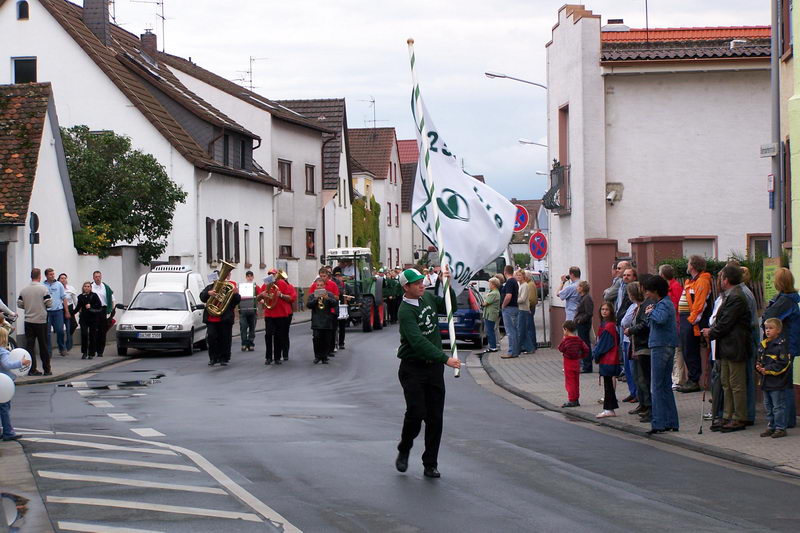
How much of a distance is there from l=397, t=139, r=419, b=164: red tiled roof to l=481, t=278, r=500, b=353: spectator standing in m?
70.5

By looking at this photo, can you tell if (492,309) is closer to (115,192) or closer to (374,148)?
(115,192)

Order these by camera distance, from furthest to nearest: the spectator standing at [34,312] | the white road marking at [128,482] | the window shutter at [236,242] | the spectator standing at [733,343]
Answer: the window shutter at [236,242], the spectator standing at [34,312], the spectator standing at [733,343], the white road marking at [128,482]

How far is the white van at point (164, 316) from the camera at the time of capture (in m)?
26.2

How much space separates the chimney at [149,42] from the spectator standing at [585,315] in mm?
33824

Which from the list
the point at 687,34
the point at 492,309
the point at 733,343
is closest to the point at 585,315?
the point at 733,343

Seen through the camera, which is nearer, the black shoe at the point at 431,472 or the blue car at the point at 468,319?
the black shoe at the point at 431,472

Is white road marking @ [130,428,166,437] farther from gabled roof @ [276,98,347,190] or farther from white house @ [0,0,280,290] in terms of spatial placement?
gabled roof @ [276,98,347,190]

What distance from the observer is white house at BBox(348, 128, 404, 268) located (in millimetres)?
75938

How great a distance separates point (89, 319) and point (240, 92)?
31.0 metres

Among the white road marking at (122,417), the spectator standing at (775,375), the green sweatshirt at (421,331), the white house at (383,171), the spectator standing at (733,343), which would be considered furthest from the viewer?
the white house at (383,171)

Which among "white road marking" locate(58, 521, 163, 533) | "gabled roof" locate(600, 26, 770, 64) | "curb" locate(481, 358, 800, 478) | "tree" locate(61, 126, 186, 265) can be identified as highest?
"gabled roof" locate(600, 26, 770, 64)

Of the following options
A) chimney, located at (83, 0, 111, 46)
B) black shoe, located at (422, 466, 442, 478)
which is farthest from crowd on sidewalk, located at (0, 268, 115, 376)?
chimney, located at (83, 0, 111, 46)

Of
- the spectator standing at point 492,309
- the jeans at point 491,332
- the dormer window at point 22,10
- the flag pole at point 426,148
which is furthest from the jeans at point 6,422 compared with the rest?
the dormer window at point 22,10

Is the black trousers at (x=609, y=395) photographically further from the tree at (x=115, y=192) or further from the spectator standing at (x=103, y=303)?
the tree at (x=115, y=192)
